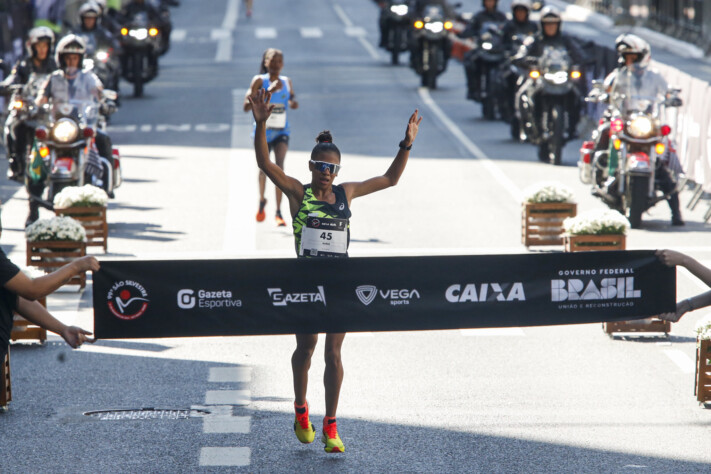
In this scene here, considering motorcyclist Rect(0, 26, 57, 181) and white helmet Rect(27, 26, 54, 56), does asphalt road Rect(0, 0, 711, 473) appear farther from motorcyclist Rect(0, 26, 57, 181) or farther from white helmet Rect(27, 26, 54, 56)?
white helmet Rect(27, 26, 54, 56)

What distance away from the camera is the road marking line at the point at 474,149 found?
20242 millimetres

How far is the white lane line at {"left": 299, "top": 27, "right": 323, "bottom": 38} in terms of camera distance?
174 ft

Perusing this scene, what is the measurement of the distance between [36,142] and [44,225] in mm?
3126

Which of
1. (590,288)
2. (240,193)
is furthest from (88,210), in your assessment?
(590,288)

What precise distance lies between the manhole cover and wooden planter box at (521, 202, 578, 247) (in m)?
6.92

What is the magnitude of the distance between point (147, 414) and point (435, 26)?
24928mm

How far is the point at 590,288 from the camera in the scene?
862 cm

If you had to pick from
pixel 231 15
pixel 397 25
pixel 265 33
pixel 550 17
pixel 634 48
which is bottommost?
pixel 634 48

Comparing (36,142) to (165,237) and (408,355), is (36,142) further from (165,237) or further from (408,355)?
(408,355)

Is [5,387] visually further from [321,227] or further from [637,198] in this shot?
[637,198]

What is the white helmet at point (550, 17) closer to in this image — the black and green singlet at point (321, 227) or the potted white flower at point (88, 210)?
the potted white flower at point (88, 210)

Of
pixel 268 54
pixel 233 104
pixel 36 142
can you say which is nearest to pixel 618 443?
pixel 268 54

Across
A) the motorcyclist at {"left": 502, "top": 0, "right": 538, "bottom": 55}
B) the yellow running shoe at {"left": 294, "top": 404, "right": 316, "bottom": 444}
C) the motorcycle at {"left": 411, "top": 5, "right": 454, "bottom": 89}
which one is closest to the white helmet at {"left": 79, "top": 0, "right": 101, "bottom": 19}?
the motorcyclist at {"left": 502, "top": 0, "right": 538, "bottom": 55}

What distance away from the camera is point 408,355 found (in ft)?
36.1
